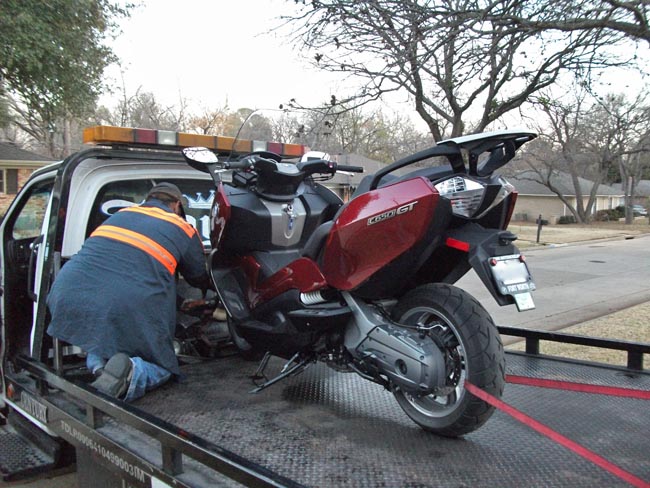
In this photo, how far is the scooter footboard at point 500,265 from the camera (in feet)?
7.68

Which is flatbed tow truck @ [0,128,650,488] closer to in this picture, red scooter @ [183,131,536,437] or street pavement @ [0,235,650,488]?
red scooter @ [183,131,536,437]

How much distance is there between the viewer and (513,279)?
7.78 feet

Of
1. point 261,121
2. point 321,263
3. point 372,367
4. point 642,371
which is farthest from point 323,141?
point 642,371

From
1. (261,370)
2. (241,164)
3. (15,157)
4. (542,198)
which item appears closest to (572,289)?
(261,370)

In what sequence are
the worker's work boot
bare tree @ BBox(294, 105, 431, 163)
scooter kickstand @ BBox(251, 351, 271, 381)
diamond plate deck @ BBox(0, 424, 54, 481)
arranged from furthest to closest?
bare tree @ BBox(294, 105, 431, 163) < scooter kickstand @ BBox(251, 351, 271, 381) < diamond plate deck @ BBox(0, 424, 54, 481) < the worker's work boot

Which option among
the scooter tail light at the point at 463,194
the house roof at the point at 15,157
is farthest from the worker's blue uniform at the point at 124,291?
the house roof at the point at 15,157

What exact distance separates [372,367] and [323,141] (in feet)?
7.78

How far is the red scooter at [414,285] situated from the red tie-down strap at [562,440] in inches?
1.6

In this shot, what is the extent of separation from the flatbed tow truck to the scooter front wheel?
79mm

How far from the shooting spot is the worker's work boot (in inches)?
113

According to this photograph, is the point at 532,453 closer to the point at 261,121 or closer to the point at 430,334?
the point at 430,334

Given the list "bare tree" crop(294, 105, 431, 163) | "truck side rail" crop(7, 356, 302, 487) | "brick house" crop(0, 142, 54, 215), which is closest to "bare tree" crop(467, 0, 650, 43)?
"bare tree" crop(294, 105, 431, 163)

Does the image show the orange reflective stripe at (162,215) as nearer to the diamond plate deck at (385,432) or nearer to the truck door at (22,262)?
the truck door at (22,262)

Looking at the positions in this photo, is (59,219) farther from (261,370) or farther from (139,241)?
(261,370)
